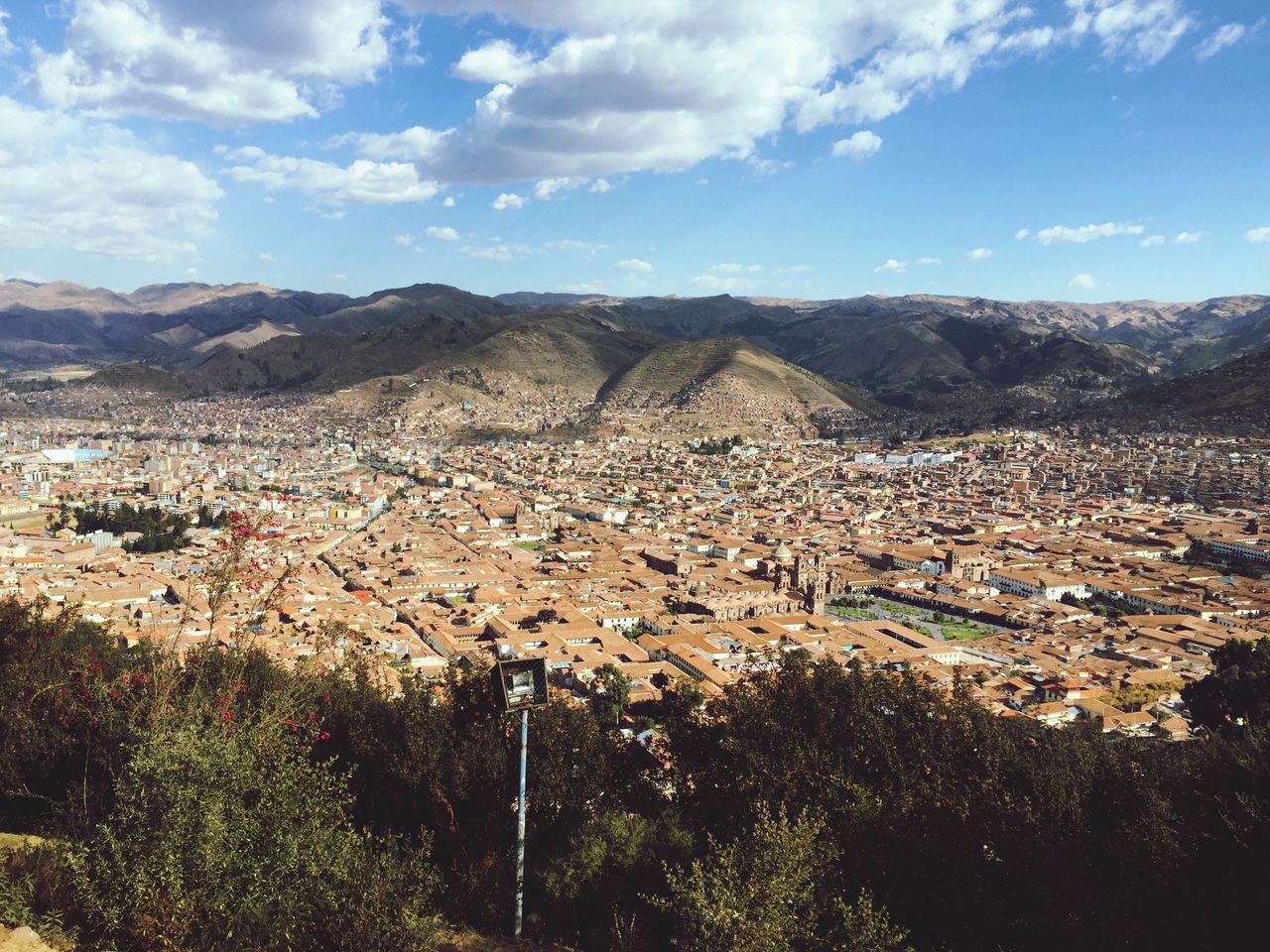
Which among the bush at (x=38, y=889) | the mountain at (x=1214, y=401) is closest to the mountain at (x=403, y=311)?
the mountain at (x=1214, y=401)

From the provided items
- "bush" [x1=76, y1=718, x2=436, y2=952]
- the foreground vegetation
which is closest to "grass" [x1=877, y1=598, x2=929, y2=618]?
the foreground vegetation

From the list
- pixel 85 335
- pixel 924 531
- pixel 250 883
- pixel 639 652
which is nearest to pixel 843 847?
pixel 250 883

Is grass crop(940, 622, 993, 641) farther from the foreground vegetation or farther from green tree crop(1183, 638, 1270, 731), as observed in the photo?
the foreground vegetation

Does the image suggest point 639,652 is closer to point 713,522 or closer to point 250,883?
point 250,883

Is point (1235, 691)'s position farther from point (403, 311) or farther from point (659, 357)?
point (403, 311)

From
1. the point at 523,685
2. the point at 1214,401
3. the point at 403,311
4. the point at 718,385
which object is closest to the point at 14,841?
the point at 523,685

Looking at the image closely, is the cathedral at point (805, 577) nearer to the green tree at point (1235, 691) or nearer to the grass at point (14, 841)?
the green tree at point (1235, 691)
